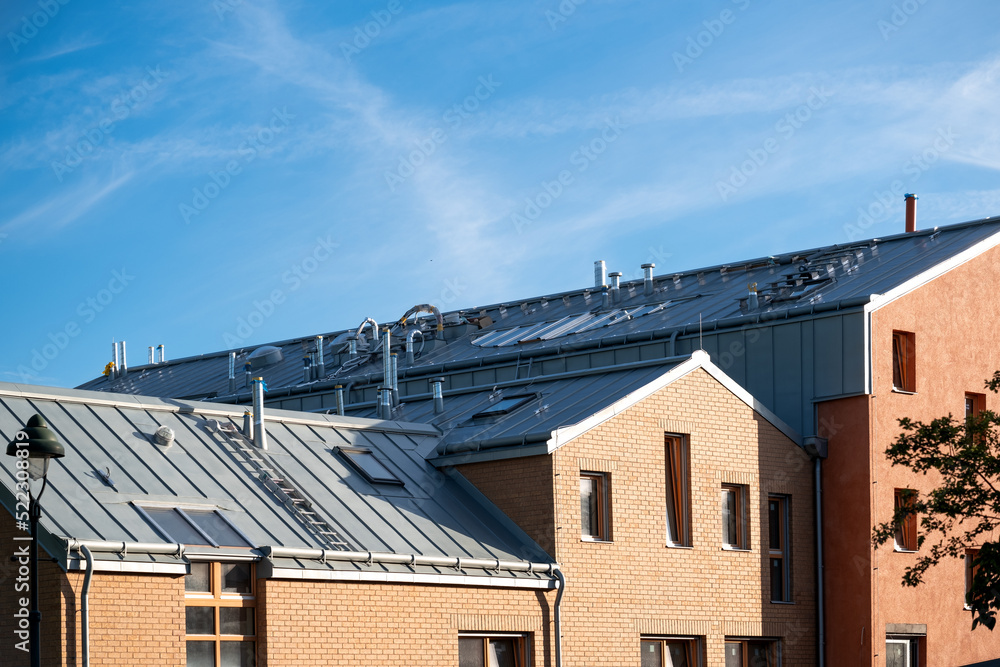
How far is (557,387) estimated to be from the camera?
2809 centimetres

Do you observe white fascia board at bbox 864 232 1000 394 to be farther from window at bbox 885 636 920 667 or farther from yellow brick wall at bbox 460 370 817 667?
window at bbox 885 636 920 667

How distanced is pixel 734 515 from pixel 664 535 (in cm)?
235

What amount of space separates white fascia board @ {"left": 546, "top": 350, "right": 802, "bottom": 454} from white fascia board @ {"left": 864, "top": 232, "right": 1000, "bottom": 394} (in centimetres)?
201

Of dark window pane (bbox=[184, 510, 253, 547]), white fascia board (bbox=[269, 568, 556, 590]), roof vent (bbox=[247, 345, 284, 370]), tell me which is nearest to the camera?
dark window pane (bbox=[184, 510, 253, 547])

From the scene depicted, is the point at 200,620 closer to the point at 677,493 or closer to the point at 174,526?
the point at 174,526

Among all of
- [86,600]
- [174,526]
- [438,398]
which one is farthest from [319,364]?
[86,600]

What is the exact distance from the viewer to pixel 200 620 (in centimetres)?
1934

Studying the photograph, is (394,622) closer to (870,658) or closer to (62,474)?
(62,474)

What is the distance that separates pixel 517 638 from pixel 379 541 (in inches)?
122

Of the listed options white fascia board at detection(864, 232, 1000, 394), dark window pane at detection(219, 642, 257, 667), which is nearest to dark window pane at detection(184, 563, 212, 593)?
dark window pane at detection(219, 642, 257, 667)

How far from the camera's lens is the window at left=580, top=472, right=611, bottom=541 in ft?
81.3

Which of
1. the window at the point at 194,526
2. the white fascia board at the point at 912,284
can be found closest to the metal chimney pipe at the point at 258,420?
the window at the point at 194,526

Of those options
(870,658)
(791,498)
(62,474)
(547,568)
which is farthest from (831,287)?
(62,474)

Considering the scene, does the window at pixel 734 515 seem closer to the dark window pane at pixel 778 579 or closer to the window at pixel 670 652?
the dark window pane at pixel 778 579
